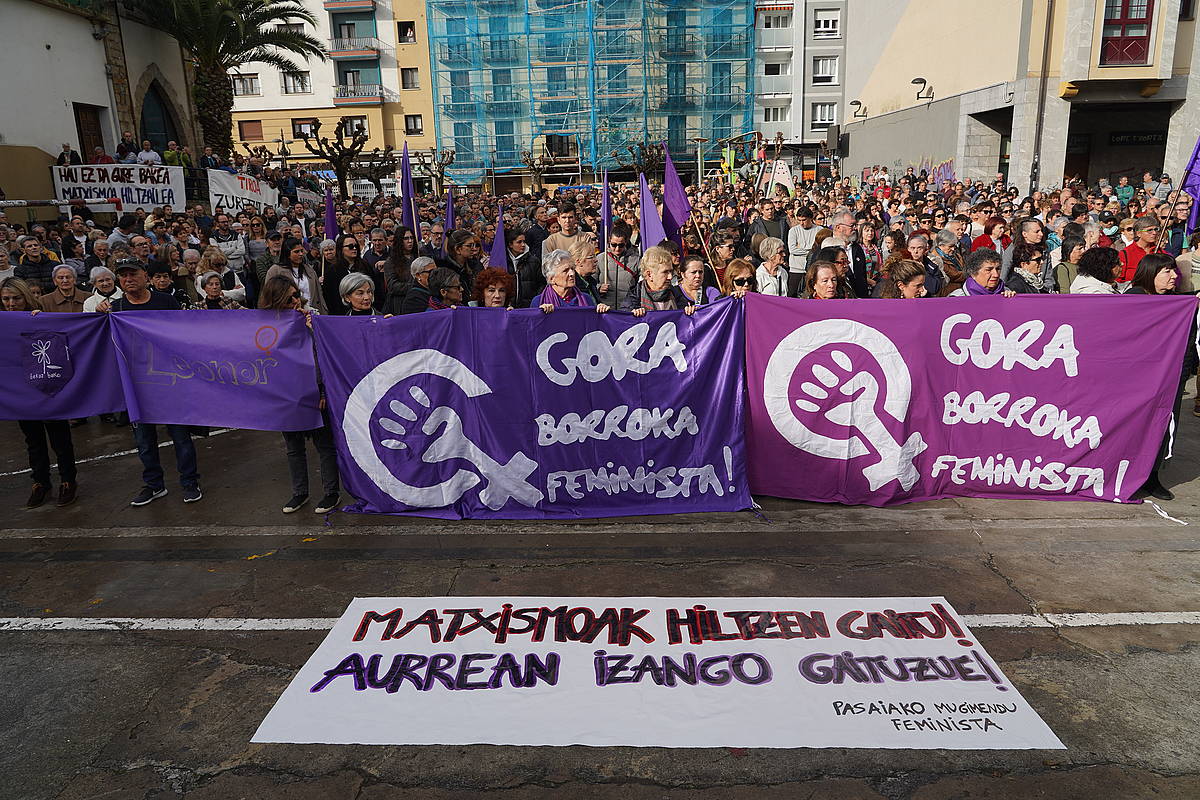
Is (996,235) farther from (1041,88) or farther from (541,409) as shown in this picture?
(1041,88)

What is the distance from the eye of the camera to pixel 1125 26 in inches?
990

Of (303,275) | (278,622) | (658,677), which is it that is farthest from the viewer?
(303,275)

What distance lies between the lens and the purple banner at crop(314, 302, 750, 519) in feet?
18.5

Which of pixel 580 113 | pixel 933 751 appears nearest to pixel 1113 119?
pixel 580 113

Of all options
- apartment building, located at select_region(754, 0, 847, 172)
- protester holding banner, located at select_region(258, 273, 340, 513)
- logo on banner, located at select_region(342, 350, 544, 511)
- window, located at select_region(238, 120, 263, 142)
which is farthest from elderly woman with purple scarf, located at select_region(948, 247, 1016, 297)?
window, located at select_region(238, 120, 263, 142)

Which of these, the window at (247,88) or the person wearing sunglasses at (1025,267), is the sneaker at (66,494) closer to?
the person wearing sunglasses at (1025,267)

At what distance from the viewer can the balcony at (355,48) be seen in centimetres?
5253

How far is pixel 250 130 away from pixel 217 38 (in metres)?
33.2

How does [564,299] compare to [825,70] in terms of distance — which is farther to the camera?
[825,70]

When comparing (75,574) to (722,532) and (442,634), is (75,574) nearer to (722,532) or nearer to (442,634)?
(442,634)

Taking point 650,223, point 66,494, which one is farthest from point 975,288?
point 66,494

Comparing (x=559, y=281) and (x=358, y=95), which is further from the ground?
(x=358, y=95)

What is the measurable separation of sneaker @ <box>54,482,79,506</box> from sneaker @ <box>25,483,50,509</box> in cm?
12

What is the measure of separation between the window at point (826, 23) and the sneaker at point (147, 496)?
56.1 m
